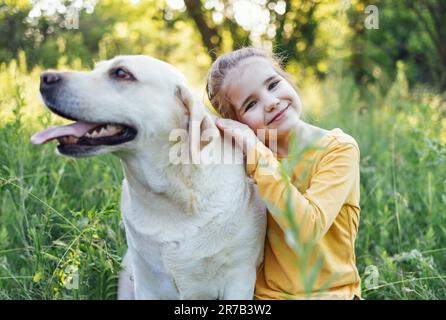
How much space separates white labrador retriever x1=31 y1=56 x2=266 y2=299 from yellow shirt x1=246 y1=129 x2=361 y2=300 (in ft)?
0.44

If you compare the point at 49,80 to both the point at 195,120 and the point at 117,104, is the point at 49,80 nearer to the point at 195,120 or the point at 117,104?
the point at 117,104

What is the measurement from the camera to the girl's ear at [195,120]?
2.21 m

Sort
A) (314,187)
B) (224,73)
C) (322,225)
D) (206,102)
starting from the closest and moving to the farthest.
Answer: (322,225) → (314,187) → (224,73) → (206,102)

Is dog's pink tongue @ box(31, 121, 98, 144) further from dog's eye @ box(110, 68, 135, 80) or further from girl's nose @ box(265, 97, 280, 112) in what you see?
girl's nose @ box(265, 97, 280, 112)

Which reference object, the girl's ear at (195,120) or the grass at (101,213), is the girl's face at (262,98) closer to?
the girl's ear at (195,120)

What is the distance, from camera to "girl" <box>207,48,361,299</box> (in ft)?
7.30

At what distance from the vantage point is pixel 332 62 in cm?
658

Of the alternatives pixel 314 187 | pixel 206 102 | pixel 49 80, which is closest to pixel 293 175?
pixel 314 187

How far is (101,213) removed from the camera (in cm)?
232

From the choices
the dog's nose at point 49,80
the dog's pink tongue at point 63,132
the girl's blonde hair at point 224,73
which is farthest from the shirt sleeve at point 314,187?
the dog's nose at point 49,80

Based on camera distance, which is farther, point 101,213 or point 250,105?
point 250,105

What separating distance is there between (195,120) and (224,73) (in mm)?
515
